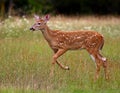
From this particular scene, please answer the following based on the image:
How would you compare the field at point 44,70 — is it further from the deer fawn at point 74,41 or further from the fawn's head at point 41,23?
the fawn's head at point 41,23

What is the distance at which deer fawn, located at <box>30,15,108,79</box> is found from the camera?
1248 cm

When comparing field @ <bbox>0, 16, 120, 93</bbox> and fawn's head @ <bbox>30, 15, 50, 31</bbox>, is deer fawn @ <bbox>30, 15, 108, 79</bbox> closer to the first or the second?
fawn's head @ <bbox>30, 15, 50, 31</bbox>

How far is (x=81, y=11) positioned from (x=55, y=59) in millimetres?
28699

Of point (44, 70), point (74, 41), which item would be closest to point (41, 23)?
point (74, 41)

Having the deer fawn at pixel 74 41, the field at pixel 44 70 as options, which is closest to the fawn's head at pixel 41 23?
the deer fawn at pixel 74 41

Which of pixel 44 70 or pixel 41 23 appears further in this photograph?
pixel 41 23

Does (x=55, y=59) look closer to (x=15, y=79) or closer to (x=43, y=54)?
(x=15, y=79)

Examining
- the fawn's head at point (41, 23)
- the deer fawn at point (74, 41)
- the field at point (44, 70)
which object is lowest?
the field at point (44, 70)

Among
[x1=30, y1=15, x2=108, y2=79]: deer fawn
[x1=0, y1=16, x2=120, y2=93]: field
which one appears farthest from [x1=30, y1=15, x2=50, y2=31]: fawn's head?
[x1=0, y1=16, x2=120, y2=93]: field

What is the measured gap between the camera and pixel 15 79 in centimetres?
1170

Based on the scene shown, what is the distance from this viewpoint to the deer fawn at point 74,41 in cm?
1248

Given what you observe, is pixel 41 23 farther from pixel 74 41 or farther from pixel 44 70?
pixel 44 70

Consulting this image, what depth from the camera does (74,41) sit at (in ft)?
41.7

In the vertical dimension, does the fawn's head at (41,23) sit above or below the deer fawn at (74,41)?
above
